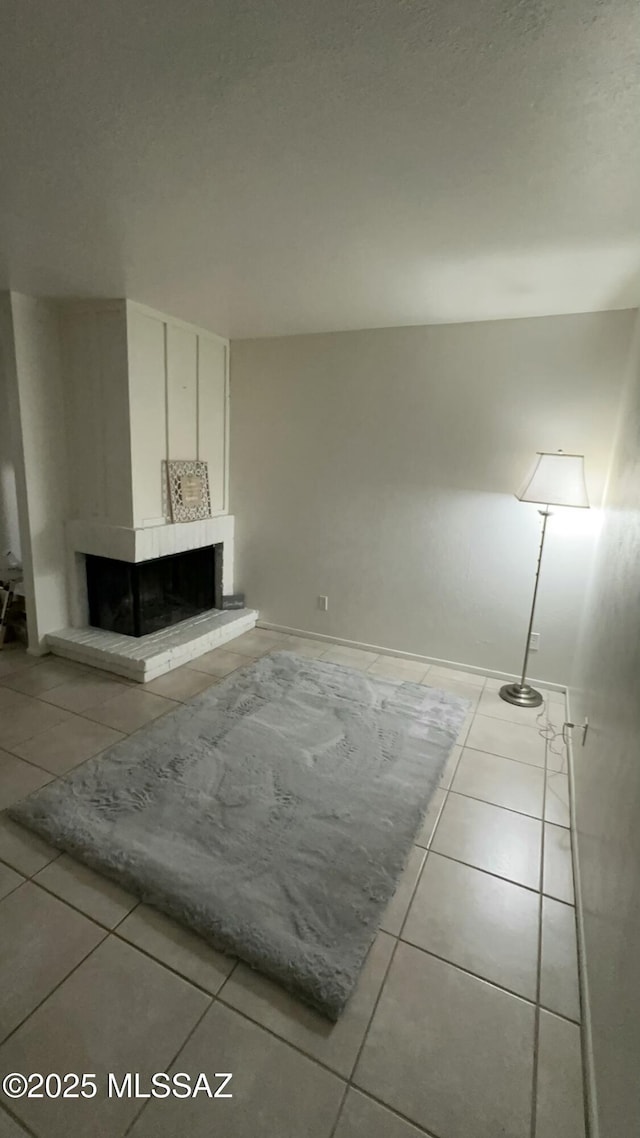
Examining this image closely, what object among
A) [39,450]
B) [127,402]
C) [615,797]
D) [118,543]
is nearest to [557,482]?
[615,797]

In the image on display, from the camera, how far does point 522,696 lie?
121 inches

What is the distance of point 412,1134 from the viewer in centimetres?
105

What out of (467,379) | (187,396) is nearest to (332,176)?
(467,379)

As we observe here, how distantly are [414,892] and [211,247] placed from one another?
9.03ft

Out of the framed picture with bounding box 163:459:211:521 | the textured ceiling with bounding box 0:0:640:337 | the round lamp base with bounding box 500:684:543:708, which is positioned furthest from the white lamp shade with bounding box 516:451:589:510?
the framed picture with bounding box 163:459:211:521

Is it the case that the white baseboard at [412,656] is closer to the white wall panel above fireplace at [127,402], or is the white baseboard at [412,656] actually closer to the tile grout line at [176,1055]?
the white wall panel above fireplace at [127,402]

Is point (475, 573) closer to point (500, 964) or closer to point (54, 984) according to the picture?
point (500, 964)

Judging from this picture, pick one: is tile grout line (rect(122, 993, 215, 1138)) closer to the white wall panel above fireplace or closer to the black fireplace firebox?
the black fireplace firebox

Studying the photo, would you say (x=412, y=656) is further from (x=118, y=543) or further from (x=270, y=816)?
(x=118, y=543)

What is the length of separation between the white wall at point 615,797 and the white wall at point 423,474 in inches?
19.5

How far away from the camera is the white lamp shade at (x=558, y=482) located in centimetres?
264

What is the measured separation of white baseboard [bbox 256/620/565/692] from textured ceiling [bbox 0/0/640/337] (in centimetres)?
237

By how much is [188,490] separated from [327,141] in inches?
101

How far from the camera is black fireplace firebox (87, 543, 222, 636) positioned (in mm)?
3416
